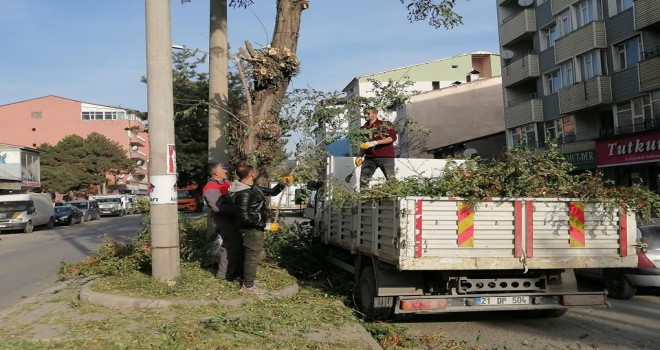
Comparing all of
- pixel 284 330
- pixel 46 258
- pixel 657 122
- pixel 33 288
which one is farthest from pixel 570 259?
pixel 657 122

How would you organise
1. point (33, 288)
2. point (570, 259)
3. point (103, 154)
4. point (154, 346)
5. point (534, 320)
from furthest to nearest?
point (103, 154)
point (33, 288)
point (534, 320)
point (570, 259)
point (154, 346)

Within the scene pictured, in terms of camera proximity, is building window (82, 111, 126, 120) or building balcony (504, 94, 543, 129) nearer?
building balcony (504, 94, 543, 129)

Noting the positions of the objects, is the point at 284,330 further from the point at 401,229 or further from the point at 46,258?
the point at 46,258

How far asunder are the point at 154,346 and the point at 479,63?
51.9m

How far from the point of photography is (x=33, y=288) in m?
9.46

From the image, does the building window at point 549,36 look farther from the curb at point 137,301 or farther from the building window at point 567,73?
the curb at point 137,301

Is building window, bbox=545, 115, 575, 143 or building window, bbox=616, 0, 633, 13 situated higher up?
building window, bbox=616, 0, 633, 13

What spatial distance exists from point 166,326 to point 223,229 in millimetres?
2438

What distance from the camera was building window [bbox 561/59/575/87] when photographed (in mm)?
29531

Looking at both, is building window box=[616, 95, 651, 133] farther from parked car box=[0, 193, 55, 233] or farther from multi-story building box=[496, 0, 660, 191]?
parked car box=[0, 193, 55, 233]

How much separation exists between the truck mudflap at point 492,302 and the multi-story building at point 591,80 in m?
16.0

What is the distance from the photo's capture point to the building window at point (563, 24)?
29.7m

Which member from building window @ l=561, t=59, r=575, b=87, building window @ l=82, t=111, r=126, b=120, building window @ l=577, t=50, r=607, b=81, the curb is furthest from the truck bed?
building window @ l=82, t=111, r=126, b=120

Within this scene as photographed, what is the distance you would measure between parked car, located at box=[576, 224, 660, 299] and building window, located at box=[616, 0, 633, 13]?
2053cm
